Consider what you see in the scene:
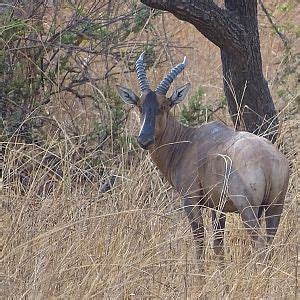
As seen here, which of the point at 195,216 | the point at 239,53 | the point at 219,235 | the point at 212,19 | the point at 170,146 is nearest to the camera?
the point at 219,235

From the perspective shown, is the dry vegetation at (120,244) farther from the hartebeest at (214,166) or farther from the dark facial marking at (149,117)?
the dark facial marking at (149,117)

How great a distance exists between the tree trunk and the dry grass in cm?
120

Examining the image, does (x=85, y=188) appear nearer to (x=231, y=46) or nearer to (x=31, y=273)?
(x=231, y=46)

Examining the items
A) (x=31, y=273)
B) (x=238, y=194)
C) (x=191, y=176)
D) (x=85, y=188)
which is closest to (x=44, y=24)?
(x=85, y=188)

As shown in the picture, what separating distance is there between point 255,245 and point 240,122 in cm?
194

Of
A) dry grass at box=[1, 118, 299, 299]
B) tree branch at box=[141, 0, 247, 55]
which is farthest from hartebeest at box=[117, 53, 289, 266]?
tree branch at box=[141, 0, 247, 55]

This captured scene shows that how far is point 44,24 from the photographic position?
10320 millimetres

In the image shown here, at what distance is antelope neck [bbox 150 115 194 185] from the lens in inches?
307

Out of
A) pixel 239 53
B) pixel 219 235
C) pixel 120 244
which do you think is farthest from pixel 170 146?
pixel 120 244

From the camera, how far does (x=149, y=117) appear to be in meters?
7.65

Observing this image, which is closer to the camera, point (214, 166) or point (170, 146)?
point (214, 166)

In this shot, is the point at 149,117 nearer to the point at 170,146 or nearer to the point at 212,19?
the point at 170,146

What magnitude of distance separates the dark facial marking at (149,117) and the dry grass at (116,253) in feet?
1.07

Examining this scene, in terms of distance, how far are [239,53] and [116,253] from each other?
2499mm
